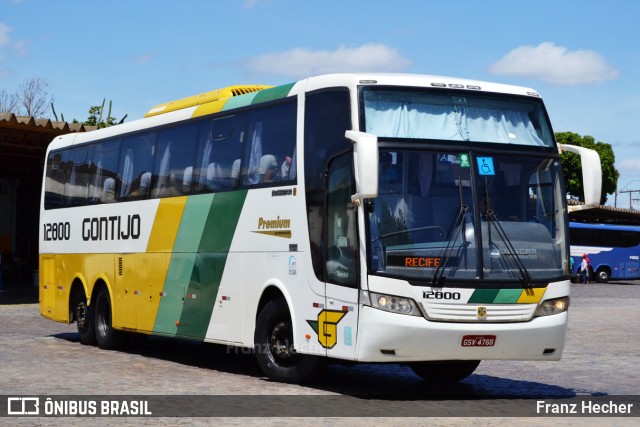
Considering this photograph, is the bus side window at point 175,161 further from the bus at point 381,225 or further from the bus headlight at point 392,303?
the bus headlight at point 392,303

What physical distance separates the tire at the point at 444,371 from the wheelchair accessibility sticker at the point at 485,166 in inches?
110

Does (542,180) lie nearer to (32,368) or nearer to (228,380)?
(228,380)

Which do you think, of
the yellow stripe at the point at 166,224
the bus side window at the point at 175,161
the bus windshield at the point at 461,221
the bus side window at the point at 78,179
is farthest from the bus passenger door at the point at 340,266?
the bus side window at the point at 78,179

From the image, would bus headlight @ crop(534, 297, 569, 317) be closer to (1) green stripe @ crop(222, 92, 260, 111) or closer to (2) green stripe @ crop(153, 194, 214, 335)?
(1) green stripe @ crop(222, 92, 260, 111)

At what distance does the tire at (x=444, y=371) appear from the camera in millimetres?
13868

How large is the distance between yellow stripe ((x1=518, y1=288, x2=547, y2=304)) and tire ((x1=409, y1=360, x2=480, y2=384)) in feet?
6.79

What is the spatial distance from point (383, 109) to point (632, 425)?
413 cm

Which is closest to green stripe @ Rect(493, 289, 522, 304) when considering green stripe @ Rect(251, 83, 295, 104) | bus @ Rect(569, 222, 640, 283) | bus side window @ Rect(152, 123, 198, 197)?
green stripe @ Rect(251, 83, 295, 104)

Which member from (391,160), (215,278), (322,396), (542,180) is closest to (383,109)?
(391,160)

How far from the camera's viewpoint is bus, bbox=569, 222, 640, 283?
61.7 metres

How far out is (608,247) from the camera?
2434 inches

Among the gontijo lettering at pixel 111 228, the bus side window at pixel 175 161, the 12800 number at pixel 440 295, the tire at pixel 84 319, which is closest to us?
the 12800 number at pixel 440 295

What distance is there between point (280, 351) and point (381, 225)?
8.29ft

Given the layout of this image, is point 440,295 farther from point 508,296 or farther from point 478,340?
point 508,296
